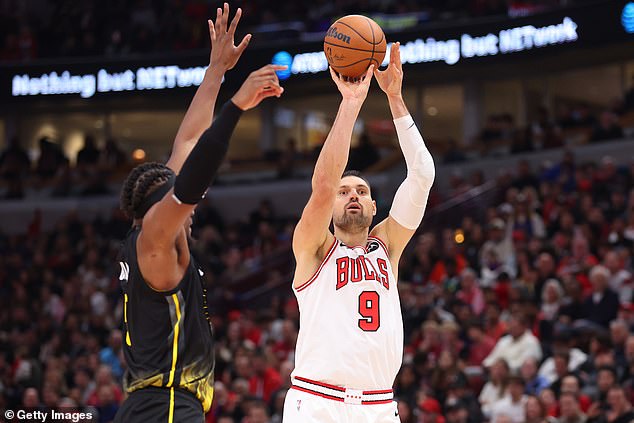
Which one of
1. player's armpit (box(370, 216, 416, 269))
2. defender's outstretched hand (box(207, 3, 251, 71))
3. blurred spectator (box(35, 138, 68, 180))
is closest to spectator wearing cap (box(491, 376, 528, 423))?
player's armpit (box(370, 216, 416, 269))

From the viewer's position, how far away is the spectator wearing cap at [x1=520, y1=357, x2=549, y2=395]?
11648 mm

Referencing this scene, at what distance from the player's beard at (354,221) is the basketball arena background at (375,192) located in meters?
5.07

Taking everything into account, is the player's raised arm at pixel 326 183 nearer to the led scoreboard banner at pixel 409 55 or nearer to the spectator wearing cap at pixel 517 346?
the spectator wearing cap at pixel 517 346

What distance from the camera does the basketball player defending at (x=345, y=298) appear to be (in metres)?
5.86

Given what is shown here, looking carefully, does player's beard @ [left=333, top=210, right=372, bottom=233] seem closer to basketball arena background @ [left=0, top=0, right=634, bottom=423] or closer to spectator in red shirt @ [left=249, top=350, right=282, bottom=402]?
basketball arena background @ [left=0, top=0, right=634, bottom=423]

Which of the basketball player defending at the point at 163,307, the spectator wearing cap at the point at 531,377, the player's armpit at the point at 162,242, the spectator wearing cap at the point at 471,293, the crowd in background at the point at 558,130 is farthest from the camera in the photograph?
the crowd in background at the point at 558,130

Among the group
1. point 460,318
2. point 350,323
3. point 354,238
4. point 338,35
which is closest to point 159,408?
point 350,323

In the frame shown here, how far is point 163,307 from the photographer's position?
450 centimetres

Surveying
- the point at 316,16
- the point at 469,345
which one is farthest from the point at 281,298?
the point at 316,16

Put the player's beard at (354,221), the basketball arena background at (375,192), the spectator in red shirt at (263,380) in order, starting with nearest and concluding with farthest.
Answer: the player's beard at (354,221), the basketball arena background at (375,192), the spectator in red shirt at (263,380)

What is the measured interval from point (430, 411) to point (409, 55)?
37.8 ft

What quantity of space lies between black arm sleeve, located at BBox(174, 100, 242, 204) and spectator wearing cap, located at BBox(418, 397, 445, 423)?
7.61 metres

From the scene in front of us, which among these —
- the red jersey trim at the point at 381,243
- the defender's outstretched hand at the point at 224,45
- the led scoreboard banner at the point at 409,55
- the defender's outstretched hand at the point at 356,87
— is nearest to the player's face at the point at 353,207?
the red jersey trim at the point at 381,243

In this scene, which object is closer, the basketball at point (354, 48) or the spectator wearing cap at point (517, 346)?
the basketball at point (354, 48)
